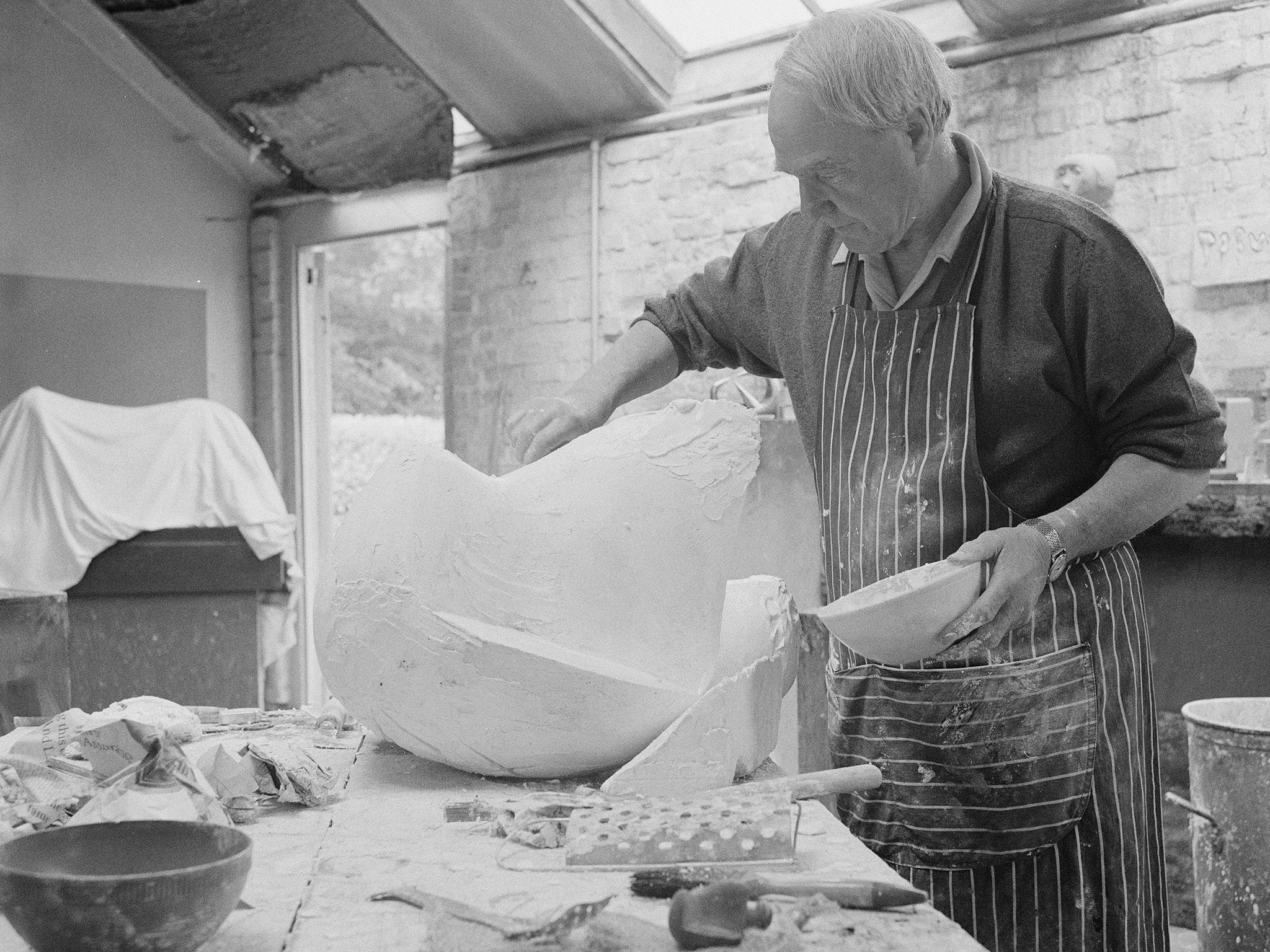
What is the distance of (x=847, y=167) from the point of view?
192 cm

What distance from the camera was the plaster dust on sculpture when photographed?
1841 millimetres

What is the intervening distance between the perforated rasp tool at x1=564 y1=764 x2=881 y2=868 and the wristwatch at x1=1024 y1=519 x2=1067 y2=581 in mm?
558

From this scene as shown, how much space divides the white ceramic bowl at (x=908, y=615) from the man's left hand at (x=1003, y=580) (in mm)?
16

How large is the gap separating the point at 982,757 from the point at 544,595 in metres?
0.72

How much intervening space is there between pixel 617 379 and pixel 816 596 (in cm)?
203

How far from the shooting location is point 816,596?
425cm

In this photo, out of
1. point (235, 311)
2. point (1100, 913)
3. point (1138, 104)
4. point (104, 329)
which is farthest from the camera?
point (235, 311)

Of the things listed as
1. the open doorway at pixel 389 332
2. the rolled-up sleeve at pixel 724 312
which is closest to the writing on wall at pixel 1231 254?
the rolled-up sleeve at pixel 724 312

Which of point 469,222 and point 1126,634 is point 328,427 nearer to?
point 469,222

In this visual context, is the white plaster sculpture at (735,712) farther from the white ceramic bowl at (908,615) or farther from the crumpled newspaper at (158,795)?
the crumpled newspaper at (158,795)

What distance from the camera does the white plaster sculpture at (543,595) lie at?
1841mm

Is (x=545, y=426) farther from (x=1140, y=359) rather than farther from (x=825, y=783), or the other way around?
(x=1140, y=359)

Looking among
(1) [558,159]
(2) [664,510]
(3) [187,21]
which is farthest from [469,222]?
(2) [664,510]

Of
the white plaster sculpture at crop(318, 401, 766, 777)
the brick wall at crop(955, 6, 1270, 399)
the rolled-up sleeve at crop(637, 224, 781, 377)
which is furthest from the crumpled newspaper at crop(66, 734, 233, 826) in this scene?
the brick wall at crop(955, 6, 1270, 399)
